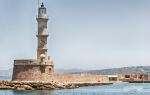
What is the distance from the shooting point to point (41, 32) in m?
57.0

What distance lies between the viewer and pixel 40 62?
57031 mm

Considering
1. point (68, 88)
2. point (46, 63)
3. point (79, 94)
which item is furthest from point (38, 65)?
point (79, 94)

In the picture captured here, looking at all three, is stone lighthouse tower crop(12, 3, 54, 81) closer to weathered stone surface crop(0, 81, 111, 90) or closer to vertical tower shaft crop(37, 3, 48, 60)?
vertical tower shaft crop(37, 3, 48, 60)

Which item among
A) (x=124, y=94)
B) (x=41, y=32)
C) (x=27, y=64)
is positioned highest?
(x=41, y=32)

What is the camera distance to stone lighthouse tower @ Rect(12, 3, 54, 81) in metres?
57.0

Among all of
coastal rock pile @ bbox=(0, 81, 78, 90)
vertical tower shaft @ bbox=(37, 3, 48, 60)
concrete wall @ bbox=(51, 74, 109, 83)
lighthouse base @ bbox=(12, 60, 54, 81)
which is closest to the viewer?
coastal rock pile @ bbox=(0, 81, 78, 90)

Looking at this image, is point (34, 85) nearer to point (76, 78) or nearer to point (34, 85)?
point (34, 85)

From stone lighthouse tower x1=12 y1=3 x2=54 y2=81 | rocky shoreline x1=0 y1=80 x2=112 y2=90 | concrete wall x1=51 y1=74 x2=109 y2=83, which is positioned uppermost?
stone lighthouse tower x1=12 y1=3 x2=54 y2=81

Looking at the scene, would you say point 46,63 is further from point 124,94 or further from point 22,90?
point 124,94

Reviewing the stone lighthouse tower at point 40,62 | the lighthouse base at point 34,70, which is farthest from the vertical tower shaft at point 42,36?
the lighthouse base at point 34,70

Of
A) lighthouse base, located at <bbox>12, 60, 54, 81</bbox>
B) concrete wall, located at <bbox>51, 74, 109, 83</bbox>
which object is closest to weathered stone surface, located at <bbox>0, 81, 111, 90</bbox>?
lighthouse base, located at <bbox>12, 60, 54, 81</bbox>

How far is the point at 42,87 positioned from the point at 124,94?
10.2 m

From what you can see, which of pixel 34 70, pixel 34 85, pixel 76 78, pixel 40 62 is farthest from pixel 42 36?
pixel 76 78

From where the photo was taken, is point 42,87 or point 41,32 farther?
point 41,32
